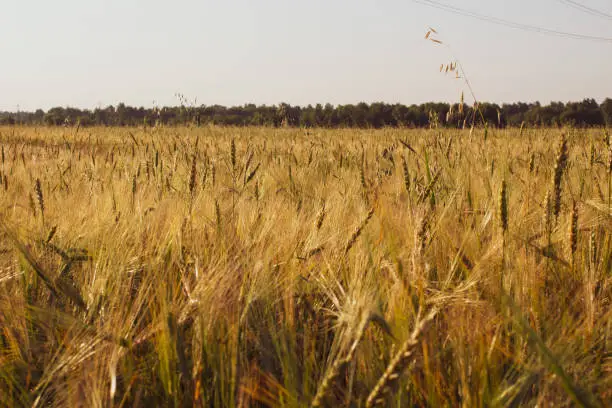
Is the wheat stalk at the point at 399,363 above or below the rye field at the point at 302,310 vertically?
above

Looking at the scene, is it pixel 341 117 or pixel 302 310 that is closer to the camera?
pixel 302 310

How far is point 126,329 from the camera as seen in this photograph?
0.92 meters

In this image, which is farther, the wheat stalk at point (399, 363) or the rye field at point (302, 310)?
the rye field at point (302, 310)

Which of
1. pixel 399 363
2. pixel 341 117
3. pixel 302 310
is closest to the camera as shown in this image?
pixel 399 363

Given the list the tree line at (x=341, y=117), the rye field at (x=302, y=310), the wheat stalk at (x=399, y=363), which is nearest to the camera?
the wheat stalk at (x=399, y=363)

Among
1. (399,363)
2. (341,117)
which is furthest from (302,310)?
(341,117)

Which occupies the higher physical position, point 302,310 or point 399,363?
point 399,363

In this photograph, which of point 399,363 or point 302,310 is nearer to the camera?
point 399,363

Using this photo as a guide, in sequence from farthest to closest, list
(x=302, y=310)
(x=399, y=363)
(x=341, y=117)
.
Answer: (x=341, y=117), (x=302, y=310), (x=399, y=363)

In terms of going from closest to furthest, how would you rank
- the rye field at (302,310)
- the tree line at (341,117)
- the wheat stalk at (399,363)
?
1. the wheat stalk at (399,363)
2. the rye field at (302,310)
3. the tree line at (341,117)

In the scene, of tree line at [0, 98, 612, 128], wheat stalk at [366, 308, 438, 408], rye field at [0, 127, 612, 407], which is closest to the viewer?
wheat stalk at [366, 308, 438, 408]

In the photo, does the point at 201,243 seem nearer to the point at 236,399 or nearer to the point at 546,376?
the point at 236,399

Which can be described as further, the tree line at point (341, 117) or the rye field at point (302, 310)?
the tree line at point (341, 117)

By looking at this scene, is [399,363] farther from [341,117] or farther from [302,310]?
[341,117]
